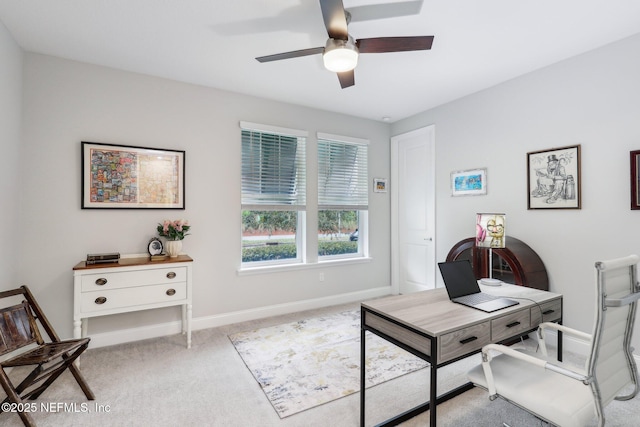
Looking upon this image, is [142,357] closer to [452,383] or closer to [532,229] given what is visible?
[452,383]

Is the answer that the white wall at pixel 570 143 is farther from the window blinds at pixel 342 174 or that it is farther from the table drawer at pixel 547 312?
the window blinds at pixel 342 174

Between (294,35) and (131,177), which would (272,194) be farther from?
(294,35)

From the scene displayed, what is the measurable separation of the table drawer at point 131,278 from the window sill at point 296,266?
0.86m

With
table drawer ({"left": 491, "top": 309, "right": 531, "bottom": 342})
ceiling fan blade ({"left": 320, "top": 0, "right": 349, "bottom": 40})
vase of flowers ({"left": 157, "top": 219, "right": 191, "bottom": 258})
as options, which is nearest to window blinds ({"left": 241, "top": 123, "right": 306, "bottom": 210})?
vase of flowers ({"left": 157, "top": 219, "right": 191, "bottom": 258})

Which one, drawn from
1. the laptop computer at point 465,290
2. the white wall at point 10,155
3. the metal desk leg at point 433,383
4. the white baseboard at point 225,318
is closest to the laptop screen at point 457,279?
the laptop computer at point 465,290

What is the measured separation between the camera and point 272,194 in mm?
3840

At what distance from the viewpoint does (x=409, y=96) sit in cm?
373

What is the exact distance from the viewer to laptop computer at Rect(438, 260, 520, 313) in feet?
5.76

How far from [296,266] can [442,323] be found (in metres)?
2.64

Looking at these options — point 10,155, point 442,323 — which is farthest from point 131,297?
point 442,323

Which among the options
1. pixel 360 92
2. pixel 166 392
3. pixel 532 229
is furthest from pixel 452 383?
pixel 360 92

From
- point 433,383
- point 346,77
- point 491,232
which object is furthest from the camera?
point 346,77

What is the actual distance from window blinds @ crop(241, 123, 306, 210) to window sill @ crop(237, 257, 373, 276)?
0.75 meters

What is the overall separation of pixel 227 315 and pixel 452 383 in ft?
7.98
